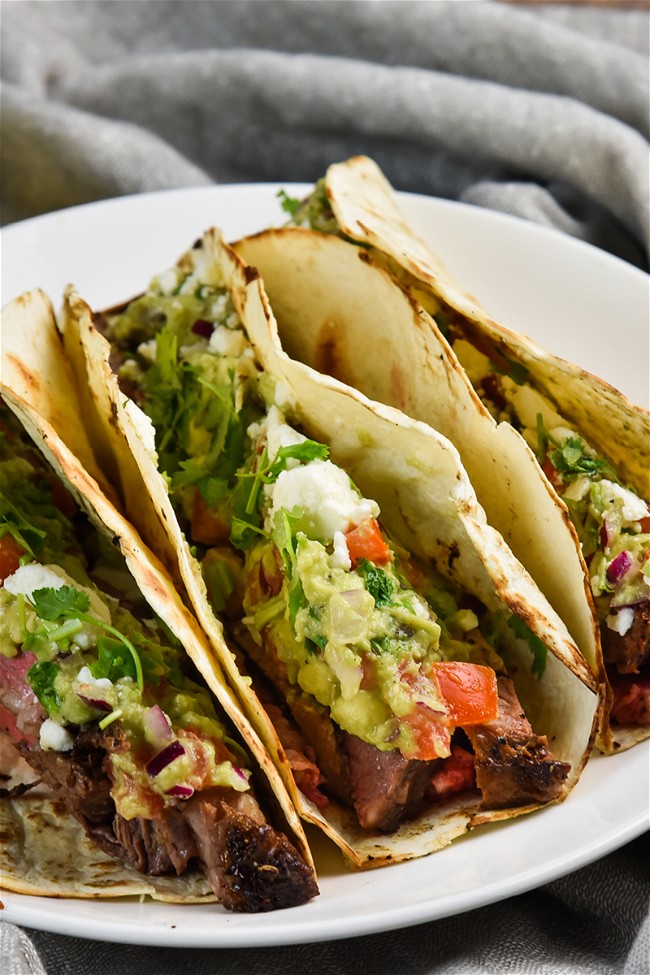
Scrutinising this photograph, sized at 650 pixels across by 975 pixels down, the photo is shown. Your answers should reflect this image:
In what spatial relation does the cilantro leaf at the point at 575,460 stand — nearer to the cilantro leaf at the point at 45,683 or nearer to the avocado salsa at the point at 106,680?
the avocado salsa at the point at 106,680

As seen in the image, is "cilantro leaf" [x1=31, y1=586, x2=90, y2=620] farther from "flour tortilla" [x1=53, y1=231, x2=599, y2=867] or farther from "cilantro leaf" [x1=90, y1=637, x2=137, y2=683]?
"flour tortilla" [x1=53, y1=231, x2=599, y2=867]

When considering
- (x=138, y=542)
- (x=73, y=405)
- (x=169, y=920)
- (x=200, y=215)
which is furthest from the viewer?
(x=200, y=215)

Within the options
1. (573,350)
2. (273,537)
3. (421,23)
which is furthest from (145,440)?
(421,23)

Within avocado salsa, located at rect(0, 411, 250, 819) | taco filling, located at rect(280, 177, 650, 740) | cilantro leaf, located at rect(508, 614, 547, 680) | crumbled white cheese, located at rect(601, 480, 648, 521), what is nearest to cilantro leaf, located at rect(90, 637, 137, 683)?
avocado salsa, located at rect(0, 411, 250, 819)

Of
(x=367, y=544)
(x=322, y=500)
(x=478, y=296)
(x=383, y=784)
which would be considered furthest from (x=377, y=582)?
(x=478, y=296)

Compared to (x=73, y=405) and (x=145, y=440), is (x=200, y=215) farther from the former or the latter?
(x=145, y=440)

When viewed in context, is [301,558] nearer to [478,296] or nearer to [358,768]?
[358,768]
